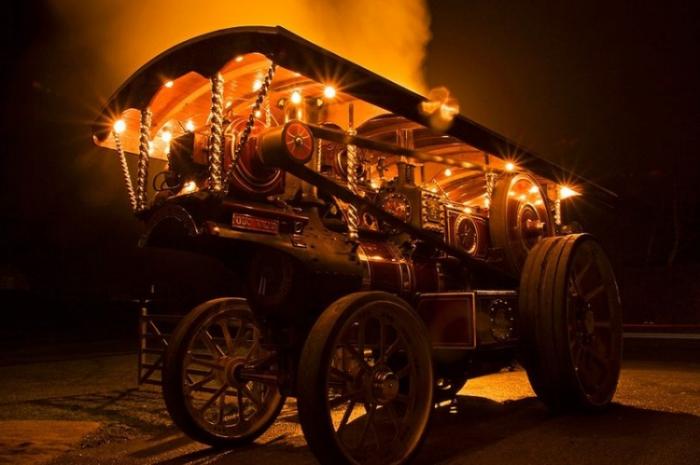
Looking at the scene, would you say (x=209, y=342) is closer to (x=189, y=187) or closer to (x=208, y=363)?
(x=208, y=363)

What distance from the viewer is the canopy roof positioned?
3990 millimetres

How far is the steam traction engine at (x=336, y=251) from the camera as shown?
13.0ft

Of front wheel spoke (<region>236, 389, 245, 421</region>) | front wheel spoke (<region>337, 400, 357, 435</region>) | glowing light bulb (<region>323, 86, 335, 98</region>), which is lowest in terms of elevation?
front wheel spoke (<region>236, 389, 245, 421</region>)

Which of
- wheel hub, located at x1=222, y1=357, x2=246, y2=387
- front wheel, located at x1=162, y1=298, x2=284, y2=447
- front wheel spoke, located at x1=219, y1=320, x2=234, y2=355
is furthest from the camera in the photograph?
front wheel spoke, located at x1=219, y1=320, x2=234, y2=355

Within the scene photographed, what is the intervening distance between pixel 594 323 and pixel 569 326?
0.65 meters

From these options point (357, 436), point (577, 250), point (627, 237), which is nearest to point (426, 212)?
point (577, 250)

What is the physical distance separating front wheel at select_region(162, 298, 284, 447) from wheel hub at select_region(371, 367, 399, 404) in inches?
35.9

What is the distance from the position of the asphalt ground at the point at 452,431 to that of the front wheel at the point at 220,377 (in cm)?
18

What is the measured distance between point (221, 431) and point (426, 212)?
246 cm

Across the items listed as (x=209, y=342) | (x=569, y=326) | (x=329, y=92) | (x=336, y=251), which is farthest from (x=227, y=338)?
(x=569, y=326)

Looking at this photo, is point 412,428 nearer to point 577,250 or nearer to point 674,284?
point 577,250

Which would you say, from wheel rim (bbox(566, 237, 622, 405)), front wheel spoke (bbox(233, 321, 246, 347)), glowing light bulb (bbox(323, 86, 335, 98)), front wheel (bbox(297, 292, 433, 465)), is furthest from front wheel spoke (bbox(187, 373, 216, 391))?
wheel rim (bbox(566, 237, 622, 405))

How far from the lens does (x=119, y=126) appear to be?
5078 millimetres

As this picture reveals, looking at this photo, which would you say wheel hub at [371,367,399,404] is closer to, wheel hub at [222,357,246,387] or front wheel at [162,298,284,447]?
front wheel at [162,298,284,447]
